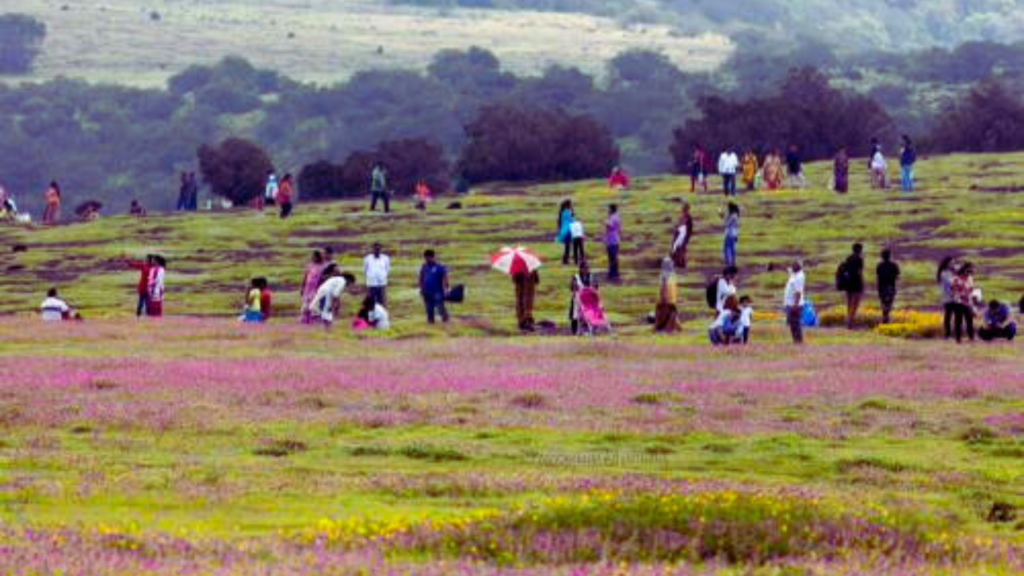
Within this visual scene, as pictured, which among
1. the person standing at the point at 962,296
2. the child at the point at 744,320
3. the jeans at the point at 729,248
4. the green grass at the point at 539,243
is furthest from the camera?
the jeans at the point at 729,248

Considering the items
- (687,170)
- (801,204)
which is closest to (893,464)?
(801,204)

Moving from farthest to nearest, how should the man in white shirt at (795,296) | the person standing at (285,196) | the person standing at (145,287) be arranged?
the person standing at (285,196)
the person standing at (145,287)
the man in white shirt at (795,296)

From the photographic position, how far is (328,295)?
52.6 m

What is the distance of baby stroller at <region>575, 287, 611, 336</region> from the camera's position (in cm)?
5128

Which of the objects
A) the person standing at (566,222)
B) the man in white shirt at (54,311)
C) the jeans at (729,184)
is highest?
the jeans at (729,184)

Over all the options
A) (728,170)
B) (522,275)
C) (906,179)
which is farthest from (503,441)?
(906,179)

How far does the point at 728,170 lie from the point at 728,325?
4750 centimetres

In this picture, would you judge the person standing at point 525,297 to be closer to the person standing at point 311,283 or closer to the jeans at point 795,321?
the person standing at point 311,283

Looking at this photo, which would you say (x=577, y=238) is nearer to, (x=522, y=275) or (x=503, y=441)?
(x=522, y=275)

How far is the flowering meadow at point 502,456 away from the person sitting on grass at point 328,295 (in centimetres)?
240

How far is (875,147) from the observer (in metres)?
96.3

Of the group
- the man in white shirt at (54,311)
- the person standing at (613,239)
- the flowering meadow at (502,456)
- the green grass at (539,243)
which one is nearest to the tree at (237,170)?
the green grass at (539,243)

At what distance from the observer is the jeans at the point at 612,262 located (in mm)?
66938

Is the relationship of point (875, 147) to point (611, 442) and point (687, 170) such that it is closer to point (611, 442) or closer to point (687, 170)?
point (687, 170)
